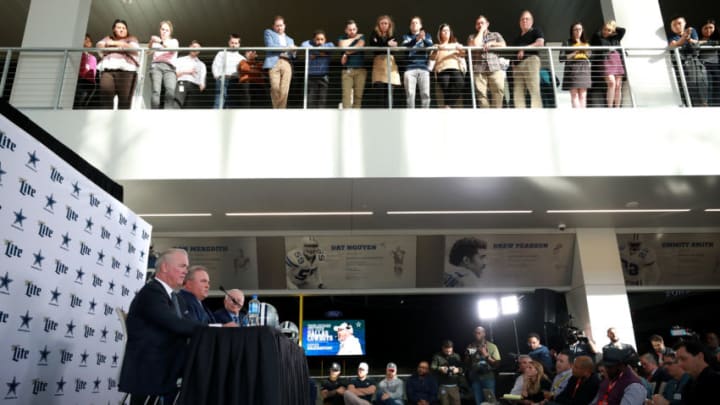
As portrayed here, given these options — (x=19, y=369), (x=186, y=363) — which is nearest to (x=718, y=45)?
(x=186, y=363)

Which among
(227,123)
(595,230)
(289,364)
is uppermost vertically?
(227,123)

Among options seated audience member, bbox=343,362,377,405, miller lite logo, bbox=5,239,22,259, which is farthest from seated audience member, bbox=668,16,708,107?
miller lite logo, bbox=5,239,22,259

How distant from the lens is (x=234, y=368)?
2.81 meters

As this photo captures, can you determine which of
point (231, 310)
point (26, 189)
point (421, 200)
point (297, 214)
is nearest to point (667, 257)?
point (421, 200)

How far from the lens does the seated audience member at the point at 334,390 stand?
27.9 feet

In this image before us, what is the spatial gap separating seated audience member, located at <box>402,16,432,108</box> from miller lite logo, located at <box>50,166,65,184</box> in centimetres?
433

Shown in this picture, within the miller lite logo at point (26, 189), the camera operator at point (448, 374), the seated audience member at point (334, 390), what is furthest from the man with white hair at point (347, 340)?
the miller lite logo at point (26, 189)

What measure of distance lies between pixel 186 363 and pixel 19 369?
1715mm

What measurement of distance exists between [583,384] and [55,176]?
488cm

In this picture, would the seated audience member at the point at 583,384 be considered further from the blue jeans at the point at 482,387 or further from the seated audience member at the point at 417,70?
the seated audience member at the point at 417,70

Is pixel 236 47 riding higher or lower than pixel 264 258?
higher

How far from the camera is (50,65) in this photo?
7.53 metres

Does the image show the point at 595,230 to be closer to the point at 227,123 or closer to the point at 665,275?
the point at 665,275

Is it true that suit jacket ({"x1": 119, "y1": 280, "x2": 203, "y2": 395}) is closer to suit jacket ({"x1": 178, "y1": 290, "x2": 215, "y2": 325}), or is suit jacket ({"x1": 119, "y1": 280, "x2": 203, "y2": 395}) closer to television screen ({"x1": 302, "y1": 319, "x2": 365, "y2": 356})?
suit jacket ({"x1": 178, "y1": 290, "x2": 215, "y2": 325})
